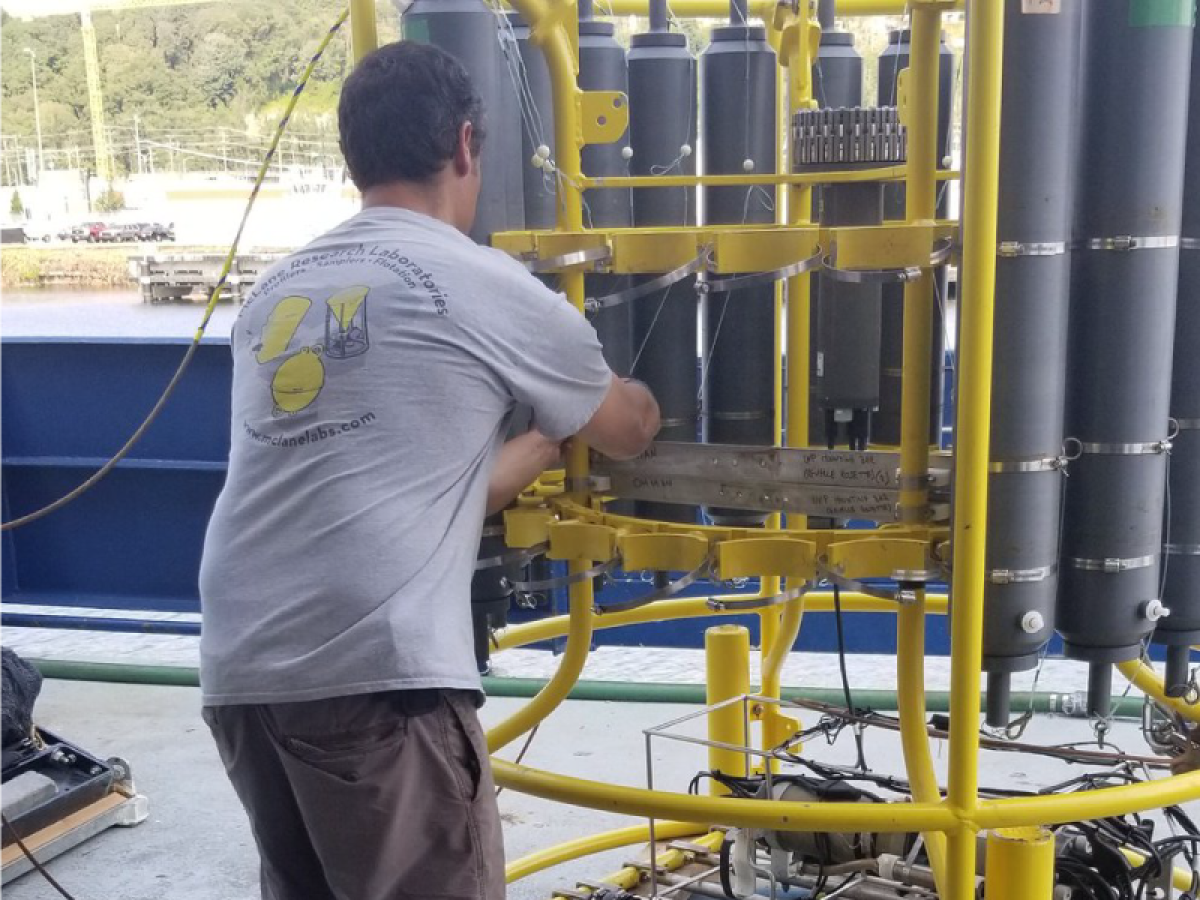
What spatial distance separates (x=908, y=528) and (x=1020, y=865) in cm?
60

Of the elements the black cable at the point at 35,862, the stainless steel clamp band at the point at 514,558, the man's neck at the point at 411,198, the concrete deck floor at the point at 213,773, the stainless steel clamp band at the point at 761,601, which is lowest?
the concrete deck floor at the point at 213,773

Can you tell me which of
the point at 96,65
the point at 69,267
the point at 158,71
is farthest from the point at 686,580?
the point at 158,71

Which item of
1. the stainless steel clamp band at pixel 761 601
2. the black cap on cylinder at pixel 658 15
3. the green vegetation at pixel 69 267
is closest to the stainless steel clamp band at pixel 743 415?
the stainless steel clamp band at pixel 761 601

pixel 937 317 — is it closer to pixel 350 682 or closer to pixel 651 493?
pixel 651 493

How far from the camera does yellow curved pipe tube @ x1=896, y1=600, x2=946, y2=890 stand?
2.42m

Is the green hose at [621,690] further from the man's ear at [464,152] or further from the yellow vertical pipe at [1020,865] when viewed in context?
the man's ear at [464,152]

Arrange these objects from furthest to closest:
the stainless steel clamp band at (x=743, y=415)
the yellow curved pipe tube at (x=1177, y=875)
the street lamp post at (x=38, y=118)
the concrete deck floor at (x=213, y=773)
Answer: the street lamp post at (x=38, y=118) → the concrete deck floor at (x=213, y=773) → the yellow curved pipe tube at (x=1177, y=875) → the stainless steel clamp band at (x=743, y=415)

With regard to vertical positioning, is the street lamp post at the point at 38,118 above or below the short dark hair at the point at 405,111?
above

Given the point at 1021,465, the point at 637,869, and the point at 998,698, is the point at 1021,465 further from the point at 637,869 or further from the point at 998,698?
the point at 637,869

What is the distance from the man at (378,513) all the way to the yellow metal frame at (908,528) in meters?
0.45

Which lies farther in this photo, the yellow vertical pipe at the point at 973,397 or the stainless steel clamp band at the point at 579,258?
the stainless steel clamp band at the point at 579,258

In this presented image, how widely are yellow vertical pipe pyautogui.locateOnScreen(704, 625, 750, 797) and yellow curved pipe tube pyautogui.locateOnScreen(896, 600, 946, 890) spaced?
3.37 feet

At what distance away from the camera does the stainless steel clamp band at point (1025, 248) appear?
7.09ft

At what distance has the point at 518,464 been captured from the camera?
7.30ft
